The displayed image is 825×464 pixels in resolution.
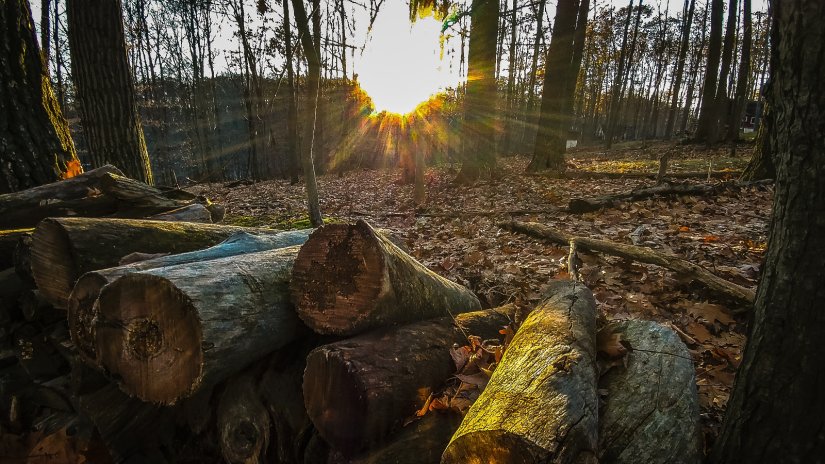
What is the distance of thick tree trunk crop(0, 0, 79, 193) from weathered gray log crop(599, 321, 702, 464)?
5.65m

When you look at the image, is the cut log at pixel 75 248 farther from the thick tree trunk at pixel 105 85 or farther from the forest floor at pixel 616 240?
the thick tree trunk at pixel 105 85

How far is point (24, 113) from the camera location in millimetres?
4266

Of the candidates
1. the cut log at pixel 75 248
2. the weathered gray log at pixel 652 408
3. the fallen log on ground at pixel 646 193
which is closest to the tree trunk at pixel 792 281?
the weathered gray log at pixel 652 408

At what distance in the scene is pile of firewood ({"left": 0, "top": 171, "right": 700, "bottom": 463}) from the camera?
1.42 meters

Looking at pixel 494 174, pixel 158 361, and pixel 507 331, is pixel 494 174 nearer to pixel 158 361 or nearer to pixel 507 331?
pixel 507 331

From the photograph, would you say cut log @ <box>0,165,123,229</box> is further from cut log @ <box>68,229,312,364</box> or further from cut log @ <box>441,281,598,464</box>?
cut log @ <box>441,281,598,464</box>

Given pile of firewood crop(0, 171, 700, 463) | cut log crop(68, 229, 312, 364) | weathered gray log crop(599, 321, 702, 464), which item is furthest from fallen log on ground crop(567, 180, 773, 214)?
cut log crop(68, 229, 312, 364)

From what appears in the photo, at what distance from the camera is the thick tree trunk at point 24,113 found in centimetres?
414

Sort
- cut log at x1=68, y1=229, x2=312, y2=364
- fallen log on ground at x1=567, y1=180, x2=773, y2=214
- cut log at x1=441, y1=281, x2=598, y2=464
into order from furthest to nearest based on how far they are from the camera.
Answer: fallen log on ground at x1=567, y1=180, x2=773, y2=214
cut log at x1=68, y1=229, x2=312, y2=364
cut log at x1=441, y1=281, x2=598, y2=464

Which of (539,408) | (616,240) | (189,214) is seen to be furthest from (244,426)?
(616,240)

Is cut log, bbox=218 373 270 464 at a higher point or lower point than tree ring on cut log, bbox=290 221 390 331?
lower

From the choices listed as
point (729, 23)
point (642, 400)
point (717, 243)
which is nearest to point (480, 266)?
point (717, 243)

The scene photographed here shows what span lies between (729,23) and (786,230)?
20214 mm

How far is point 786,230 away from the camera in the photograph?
4.24 ft
